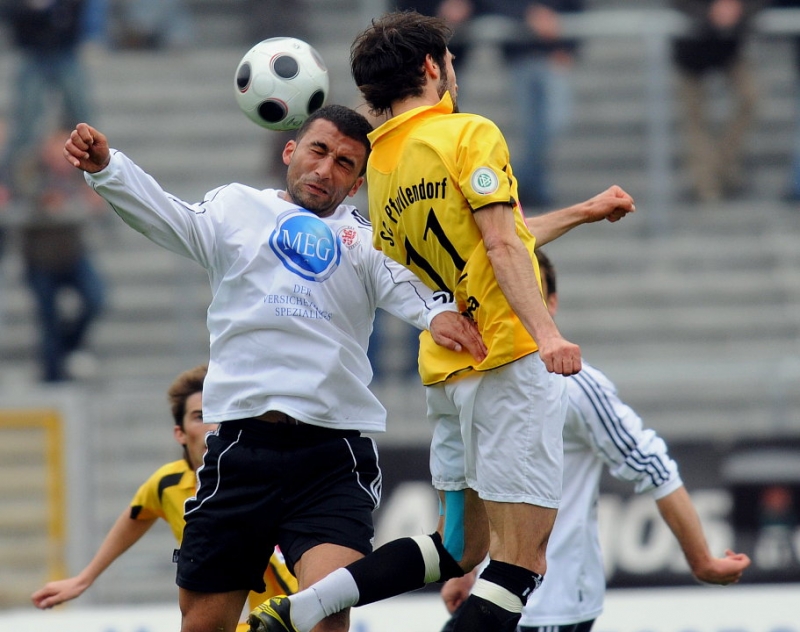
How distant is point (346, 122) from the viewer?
192 inches

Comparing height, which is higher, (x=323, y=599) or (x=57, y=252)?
(x=57, y=252)

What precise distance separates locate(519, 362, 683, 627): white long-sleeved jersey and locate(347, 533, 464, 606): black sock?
54 centimetres

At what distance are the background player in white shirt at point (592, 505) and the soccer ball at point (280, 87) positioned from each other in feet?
3.64

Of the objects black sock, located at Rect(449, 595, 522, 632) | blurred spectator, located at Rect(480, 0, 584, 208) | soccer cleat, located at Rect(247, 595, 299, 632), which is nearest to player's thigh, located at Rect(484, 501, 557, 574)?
black sock, located at Rect(449, 595, 522, 632)

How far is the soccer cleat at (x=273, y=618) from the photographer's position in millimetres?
4410

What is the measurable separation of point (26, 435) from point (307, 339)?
544cm

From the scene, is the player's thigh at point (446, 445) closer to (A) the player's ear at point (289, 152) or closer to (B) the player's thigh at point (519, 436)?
(B) the player's thigh at point (519, 436)

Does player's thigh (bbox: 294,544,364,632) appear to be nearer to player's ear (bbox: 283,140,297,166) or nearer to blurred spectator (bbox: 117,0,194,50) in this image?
player's ear (bbox: 283,140,297,166)

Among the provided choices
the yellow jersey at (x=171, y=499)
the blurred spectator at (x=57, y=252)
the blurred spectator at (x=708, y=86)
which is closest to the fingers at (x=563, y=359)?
the yellow jersey at (x=171, y=499)

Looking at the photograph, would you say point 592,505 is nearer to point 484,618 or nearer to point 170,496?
point 484,618

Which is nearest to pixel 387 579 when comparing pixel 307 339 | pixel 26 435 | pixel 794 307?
pixel 307 339

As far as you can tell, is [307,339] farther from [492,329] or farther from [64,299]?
[64,299]

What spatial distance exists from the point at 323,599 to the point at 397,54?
175cm

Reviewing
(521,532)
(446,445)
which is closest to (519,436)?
(521,532)
